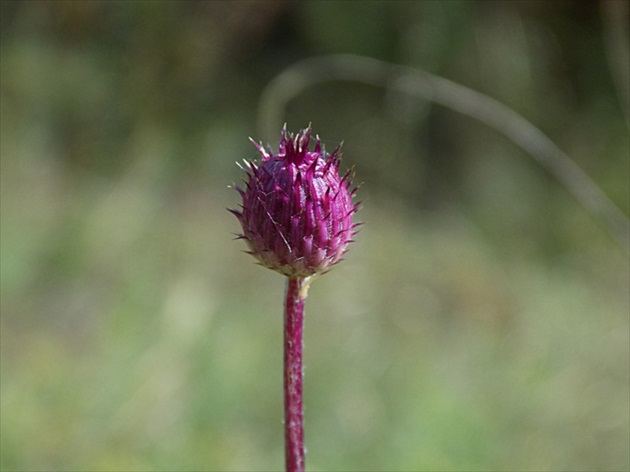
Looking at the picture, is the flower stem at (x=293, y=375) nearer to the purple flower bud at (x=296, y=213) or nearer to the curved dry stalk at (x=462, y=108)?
the purple flower bud at (x=296, y=213)

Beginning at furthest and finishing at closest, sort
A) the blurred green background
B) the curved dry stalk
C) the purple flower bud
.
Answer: the curved dry stalk
the blurred green background
the purple flower bud

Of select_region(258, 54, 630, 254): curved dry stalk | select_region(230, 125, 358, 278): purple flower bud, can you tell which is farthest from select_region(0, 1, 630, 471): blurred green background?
select_region(230, 125, 358, 278): purple flower bud

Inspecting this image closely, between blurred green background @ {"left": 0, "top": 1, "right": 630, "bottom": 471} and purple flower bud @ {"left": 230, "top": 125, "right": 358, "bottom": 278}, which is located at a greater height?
blurred green background @ {"left": 0, "top": 1, "right": 630, "bottom": 471}

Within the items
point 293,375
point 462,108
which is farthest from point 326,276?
point 293,375

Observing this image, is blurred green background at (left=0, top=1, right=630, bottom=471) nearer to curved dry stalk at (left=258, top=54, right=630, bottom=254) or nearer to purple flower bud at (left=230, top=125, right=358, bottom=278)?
curved dry stalk at (left=258, top=54, right=630, bottom=254)

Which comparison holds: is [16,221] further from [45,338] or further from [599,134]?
[599,134]

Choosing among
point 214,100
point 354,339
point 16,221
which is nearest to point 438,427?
point 354,339
